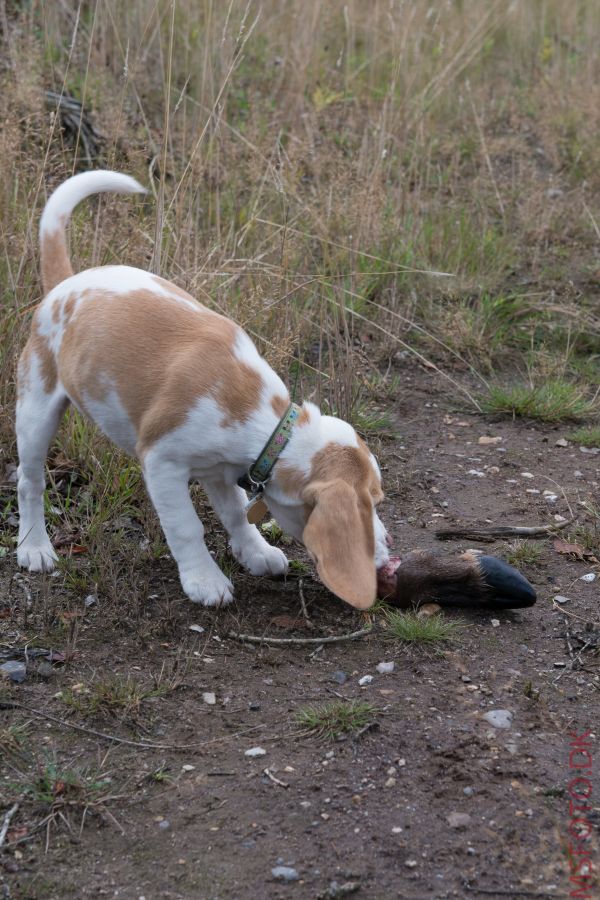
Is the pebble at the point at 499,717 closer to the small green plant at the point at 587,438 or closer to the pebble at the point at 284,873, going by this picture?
the pebble at the point at 284,873

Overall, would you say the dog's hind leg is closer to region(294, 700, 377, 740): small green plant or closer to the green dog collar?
the green dog collar

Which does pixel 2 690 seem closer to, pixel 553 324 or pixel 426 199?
pixel 553 324

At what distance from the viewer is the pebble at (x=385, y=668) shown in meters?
3.05

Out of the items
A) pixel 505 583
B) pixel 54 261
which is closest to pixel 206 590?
pixel 505 583

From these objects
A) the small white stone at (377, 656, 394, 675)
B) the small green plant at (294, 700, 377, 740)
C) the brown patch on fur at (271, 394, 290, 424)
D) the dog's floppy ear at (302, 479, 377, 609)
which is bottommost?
the small white stone at (377, 656, 394, 675)

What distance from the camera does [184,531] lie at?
10.6 feet

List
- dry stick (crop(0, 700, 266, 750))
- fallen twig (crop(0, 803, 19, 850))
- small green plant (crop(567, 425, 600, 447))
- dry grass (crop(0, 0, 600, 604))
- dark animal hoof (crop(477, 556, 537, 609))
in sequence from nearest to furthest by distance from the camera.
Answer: fallen twig (crop(0, 803, 19, 850)), dry stick (crop(0, 700, 266, 750)), dark animal hoof (crop(477, 556, 537, 609)), dry grass (crop(0, 0, 600, 604)), small green plant (crop(567, 425, 600, 447))

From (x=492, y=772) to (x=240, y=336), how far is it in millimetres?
1485

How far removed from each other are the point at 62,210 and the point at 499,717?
87.1 inches

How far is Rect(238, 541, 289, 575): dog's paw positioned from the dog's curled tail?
1182 millimetres

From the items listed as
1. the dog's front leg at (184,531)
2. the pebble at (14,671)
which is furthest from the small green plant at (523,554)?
the pebble at (14,671)

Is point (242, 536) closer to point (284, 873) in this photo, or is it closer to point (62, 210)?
point (62, 210)

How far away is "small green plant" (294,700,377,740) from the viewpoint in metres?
2.75

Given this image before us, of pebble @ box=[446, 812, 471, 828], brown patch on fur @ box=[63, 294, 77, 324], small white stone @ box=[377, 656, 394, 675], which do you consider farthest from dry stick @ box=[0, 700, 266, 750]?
brown patch on fur @ box=[63, 294, 77, 324]
